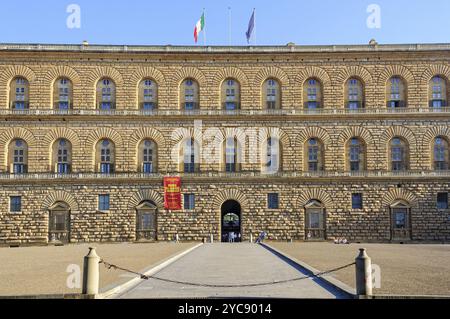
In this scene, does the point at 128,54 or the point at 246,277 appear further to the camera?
the point at 128,54

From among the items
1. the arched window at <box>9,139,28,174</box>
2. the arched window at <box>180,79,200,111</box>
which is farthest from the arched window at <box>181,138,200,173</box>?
the arched window at <box>9,139,28,174</box>

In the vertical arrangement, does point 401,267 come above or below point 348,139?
below

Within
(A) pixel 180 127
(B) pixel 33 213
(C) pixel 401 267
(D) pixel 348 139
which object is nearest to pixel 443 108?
(D) pixel 348 139

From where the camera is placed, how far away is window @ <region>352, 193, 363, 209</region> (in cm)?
3494

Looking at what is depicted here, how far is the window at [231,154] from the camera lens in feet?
117

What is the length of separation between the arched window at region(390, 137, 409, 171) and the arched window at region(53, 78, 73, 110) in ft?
80.3

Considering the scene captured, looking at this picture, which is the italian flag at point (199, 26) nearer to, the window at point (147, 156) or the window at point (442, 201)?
the window at point (147, 156)

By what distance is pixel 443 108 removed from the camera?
35.5 meters

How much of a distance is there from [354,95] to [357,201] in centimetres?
809

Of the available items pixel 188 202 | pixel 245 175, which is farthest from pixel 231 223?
pixel 245 175

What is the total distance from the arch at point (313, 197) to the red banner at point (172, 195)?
8779 mm

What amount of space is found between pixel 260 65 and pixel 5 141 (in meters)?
19.8
